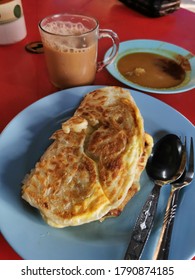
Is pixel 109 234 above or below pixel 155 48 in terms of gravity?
below

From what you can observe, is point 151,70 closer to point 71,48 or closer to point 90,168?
point 71,48

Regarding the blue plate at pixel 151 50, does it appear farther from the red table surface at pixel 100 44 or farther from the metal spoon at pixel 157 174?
the metal spoon at pixel 157 174

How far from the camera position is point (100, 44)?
1.45m

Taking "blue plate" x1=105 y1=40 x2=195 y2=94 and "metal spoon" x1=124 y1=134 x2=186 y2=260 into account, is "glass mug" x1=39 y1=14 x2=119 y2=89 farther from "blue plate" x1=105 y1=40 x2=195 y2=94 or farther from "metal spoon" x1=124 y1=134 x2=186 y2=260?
"metal spoon" x1=124 y1=134 x2=186 y2=260

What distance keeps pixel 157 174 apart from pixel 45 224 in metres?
0.37

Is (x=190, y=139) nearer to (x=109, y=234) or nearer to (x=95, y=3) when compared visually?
(x=109, y=234)

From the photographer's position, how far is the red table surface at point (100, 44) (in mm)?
1141

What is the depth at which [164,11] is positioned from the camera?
168cm

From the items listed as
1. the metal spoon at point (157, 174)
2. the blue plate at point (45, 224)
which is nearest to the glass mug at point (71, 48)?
the blue plate at point (45, 224)

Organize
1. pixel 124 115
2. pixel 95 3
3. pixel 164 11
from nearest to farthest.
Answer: pixel 124 115 → pixel 164 11 → pixel 95 3

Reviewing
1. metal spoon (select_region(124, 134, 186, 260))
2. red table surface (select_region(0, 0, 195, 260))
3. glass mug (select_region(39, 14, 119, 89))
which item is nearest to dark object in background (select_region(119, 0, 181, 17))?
red table surface (select_region(0, 0, 195, 260))

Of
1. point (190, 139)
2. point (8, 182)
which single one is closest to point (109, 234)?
point (8, 182)

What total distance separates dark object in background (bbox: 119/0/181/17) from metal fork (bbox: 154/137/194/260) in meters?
1.05

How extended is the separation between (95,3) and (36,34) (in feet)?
1.84
